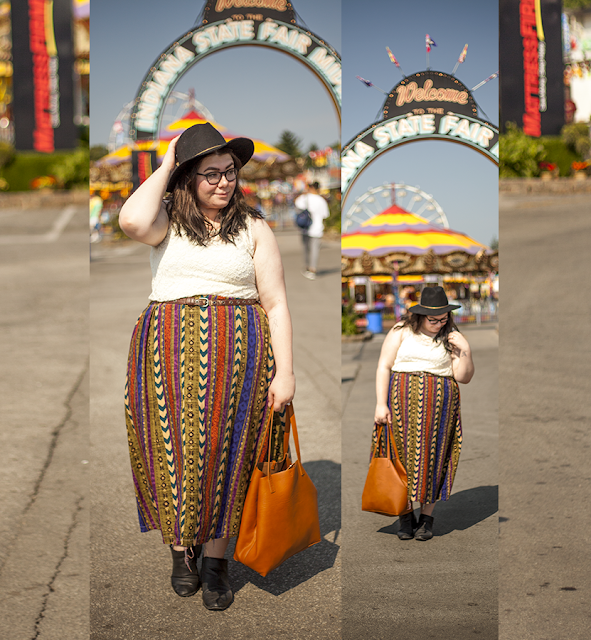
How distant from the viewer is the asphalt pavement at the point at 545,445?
244 cm

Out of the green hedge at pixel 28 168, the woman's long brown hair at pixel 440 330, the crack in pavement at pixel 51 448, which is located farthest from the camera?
the green hedge at pixel 28 168

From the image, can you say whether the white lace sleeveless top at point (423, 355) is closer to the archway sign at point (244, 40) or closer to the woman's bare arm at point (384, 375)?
the woman's bare arm at point (384, 375)

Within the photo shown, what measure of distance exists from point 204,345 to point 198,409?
20 centimetres

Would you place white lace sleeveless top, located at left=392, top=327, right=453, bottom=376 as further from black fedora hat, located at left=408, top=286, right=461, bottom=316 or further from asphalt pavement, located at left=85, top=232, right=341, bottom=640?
asphalt pavement, located at left=85, top=232, right=341, bottom=640

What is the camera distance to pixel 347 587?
7.66ft

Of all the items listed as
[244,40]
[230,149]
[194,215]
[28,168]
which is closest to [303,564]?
[194,215]

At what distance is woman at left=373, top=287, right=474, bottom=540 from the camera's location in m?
2.36

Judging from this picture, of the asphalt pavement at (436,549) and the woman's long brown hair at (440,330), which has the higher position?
the woman's long brown hair at (440,330)

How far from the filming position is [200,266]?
2.08 meters

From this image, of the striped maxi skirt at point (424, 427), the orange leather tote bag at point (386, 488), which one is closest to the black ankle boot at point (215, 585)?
the orange leather tote bag at point (386, 488)

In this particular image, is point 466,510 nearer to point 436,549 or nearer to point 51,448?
point 436,549

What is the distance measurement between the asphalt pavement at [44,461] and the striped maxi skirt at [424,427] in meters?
1.22

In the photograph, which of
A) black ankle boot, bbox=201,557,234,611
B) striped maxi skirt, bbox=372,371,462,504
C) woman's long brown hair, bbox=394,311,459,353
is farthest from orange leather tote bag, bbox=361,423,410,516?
black ankle boot, bbox=201,557,234,611

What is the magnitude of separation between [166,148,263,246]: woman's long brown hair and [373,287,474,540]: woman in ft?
2.17
